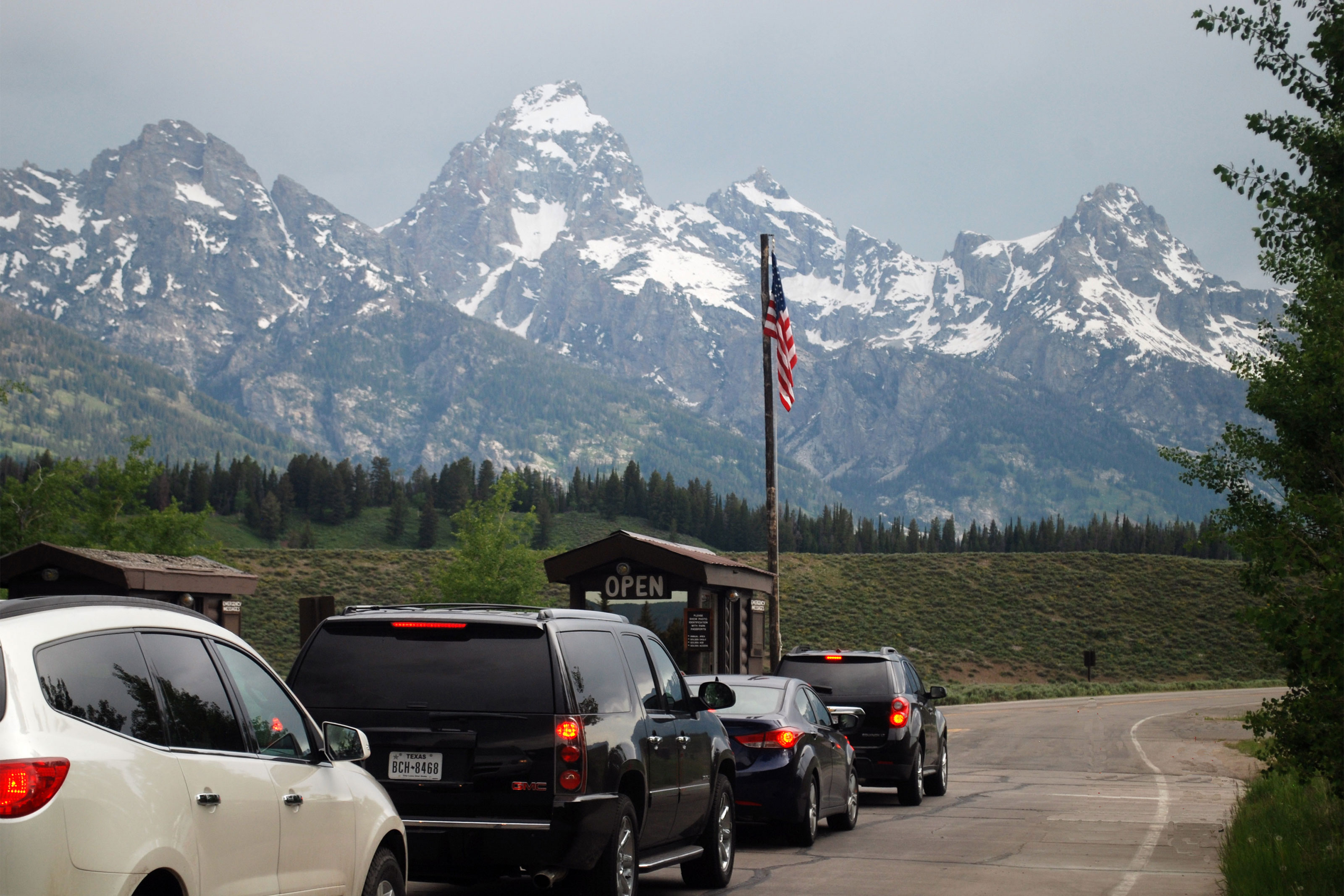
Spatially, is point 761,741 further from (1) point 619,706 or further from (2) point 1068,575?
(2) point 1068,575

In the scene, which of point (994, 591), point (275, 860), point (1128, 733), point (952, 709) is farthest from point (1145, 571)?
point (275, 860)

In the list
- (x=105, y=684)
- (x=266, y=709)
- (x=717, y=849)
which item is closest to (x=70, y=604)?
(x=105, y=684)

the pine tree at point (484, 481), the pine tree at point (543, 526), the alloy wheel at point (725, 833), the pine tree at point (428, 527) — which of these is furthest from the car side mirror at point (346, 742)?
the pine tree at point (484, 481)

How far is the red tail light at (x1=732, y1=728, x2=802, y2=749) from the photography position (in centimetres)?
1246

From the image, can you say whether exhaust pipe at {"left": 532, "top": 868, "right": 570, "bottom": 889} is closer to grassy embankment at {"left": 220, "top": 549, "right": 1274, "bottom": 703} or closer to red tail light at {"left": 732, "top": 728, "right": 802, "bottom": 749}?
red tail light at {"left": 732, "top": 728, "right": 802, "bottom": 749}

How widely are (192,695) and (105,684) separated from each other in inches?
22.1

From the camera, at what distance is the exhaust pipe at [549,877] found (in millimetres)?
7891

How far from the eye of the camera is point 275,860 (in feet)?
18.2

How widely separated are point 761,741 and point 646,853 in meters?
3.55

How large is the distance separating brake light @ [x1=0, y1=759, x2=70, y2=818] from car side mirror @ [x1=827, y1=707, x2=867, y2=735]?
34.2 feet

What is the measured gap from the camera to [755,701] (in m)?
13.2

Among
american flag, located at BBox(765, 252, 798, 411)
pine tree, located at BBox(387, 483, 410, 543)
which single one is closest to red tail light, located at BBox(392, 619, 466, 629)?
american flag, located at BBox(765, 252, 798, 411)

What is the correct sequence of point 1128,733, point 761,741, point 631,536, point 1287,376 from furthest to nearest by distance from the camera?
point 1128,733 → point 631,536 → point 1287,376 → point 761,741

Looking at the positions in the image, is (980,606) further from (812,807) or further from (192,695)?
(192,695)
